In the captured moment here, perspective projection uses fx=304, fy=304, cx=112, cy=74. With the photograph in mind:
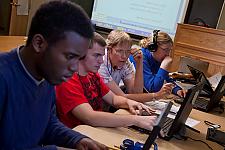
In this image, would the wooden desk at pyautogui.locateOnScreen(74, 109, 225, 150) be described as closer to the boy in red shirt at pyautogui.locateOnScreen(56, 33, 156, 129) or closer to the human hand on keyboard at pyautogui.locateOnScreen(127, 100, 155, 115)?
the boy in red shirt at pyautogui.locateOnScreen(56, 33, 156, 129)

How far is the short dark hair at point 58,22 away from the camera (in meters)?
0.87

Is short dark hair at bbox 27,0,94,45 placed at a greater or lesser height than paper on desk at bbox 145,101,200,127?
greater

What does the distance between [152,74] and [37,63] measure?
187cm

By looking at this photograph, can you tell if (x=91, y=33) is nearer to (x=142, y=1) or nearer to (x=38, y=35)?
(x=38, y=35)

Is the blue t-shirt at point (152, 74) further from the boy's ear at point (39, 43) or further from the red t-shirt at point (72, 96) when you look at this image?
the boy's ear at point (39, 43)

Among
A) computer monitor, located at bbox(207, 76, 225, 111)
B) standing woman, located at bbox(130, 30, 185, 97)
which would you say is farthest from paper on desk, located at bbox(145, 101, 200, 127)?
standing woman, located at bbox(130, 30, 185, 97)

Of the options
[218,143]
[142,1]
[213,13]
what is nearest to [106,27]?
[142,1]

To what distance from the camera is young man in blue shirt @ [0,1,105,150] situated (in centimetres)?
87

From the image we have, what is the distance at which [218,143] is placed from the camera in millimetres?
Result: 1449

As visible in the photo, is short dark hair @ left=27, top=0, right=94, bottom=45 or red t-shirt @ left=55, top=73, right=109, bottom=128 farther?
red t-shirt @ left=55, top=73, right=109, bottom=128

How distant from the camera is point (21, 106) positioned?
0.94 m

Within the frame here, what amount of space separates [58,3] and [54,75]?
217 mm

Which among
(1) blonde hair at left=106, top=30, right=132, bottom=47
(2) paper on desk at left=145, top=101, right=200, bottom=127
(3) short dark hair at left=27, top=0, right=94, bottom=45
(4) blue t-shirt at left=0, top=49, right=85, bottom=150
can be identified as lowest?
(2) paper on desk at left=145, top=101, right=200, bottom=127

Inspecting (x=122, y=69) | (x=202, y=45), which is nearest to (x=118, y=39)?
(x=122, y=69)
